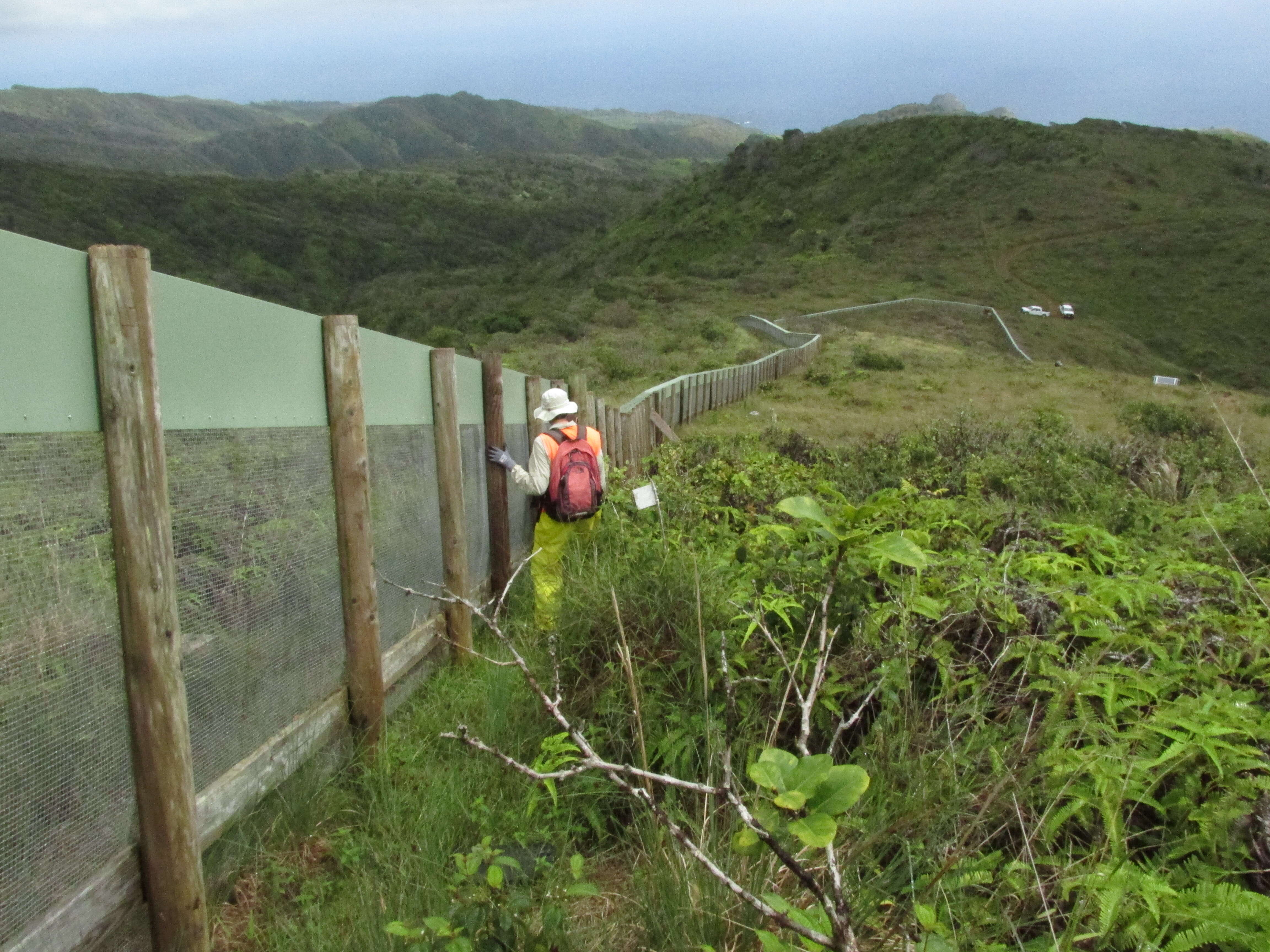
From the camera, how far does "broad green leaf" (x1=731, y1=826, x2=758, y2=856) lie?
62.9 inches

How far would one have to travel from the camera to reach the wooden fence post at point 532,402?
7.71 meters

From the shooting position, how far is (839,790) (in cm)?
152

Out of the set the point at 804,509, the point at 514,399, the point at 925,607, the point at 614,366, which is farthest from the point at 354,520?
the point at 614,366

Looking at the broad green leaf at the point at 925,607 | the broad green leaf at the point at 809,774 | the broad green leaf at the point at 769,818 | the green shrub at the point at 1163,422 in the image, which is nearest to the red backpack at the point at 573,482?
the broad green leaf at the point at 925,607

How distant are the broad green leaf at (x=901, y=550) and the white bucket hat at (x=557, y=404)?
13.7 ft

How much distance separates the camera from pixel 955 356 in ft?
94.6

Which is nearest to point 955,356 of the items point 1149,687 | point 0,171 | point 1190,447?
point 1190,447

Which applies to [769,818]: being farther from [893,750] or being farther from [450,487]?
[450,487]

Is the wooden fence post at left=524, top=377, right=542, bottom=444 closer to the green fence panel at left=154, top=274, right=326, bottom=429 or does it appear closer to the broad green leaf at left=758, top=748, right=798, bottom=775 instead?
the green fence panel at left=154, top=274, right=326, bottom=429

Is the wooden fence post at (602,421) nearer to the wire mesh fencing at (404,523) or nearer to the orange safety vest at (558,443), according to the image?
the orange safety vest at (558,443)

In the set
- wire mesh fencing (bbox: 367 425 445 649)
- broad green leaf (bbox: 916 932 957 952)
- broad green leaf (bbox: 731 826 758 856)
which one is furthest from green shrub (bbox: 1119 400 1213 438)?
broad green leaf (bbox: 731 826 758 856)

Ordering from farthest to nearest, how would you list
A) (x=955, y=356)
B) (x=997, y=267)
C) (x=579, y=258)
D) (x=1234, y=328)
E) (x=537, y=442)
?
(x=579, y=258) < (x=997, y=267) < (x=1234, y=328) < (x=955, y=356) < (x=537, y=442)

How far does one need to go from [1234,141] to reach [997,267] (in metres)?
28.4

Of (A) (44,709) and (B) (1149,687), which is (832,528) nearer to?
(B) (1149,687)
